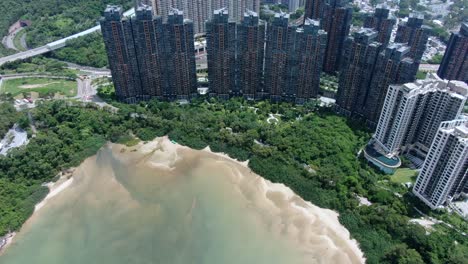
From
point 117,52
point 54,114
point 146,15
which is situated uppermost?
point 146,15

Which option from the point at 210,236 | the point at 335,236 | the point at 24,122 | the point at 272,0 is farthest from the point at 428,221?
the point at 272,0

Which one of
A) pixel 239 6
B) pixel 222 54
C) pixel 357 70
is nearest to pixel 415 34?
pixel 357 70

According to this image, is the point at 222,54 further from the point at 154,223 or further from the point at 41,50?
the point at 41,50

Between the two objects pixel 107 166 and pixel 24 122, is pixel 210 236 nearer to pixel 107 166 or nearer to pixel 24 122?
pixel 107 166

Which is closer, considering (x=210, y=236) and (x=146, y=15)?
(x=210, y=236)

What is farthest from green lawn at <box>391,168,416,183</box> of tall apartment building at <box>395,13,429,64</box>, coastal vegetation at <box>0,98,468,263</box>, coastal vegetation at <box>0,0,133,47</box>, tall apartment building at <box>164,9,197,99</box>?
coastal vegetation at <box>0,0,133,47</box>

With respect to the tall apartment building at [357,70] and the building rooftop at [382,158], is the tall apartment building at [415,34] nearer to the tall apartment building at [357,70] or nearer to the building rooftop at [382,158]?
the tall apartment building at [357,70]

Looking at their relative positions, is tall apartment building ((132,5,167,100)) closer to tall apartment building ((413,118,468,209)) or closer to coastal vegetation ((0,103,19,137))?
coastal vegetation ((0,103,19,137))
